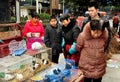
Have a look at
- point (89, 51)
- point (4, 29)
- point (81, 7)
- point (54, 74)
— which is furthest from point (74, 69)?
point (81, 7)

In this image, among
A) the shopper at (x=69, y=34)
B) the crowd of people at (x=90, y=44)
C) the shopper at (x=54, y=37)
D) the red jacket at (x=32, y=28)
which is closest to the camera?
the crowd of people at (x=90, y=44)

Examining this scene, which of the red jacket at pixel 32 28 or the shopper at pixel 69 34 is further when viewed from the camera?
the red jacket at pixel 32 28

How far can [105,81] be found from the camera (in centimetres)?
580

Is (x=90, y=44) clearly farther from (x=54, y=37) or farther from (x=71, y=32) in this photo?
(x=54, y=37)

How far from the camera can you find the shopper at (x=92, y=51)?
3.45 meters

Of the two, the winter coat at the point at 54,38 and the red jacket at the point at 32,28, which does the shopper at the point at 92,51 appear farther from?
the red jacket at the point at 32,28

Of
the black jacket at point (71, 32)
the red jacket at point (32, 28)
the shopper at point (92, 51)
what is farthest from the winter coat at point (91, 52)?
the red jacket at point (32, 28)

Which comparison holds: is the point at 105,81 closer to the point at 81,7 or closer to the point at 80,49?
the point at 80,49

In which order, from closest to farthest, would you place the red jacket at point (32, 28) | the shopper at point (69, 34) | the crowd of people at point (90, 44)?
the crowd of people at point (90, 44) → the shopper at point (69, 34) → the red jacket at point (32, 28)

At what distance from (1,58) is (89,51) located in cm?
125

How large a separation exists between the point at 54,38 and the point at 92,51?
4.22 ft

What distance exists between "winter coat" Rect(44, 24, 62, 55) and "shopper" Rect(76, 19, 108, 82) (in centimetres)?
107

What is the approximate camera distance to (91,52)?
11.4 feet

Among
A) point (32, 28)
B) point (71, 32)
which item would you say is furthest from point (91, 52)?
point (32, 28)
